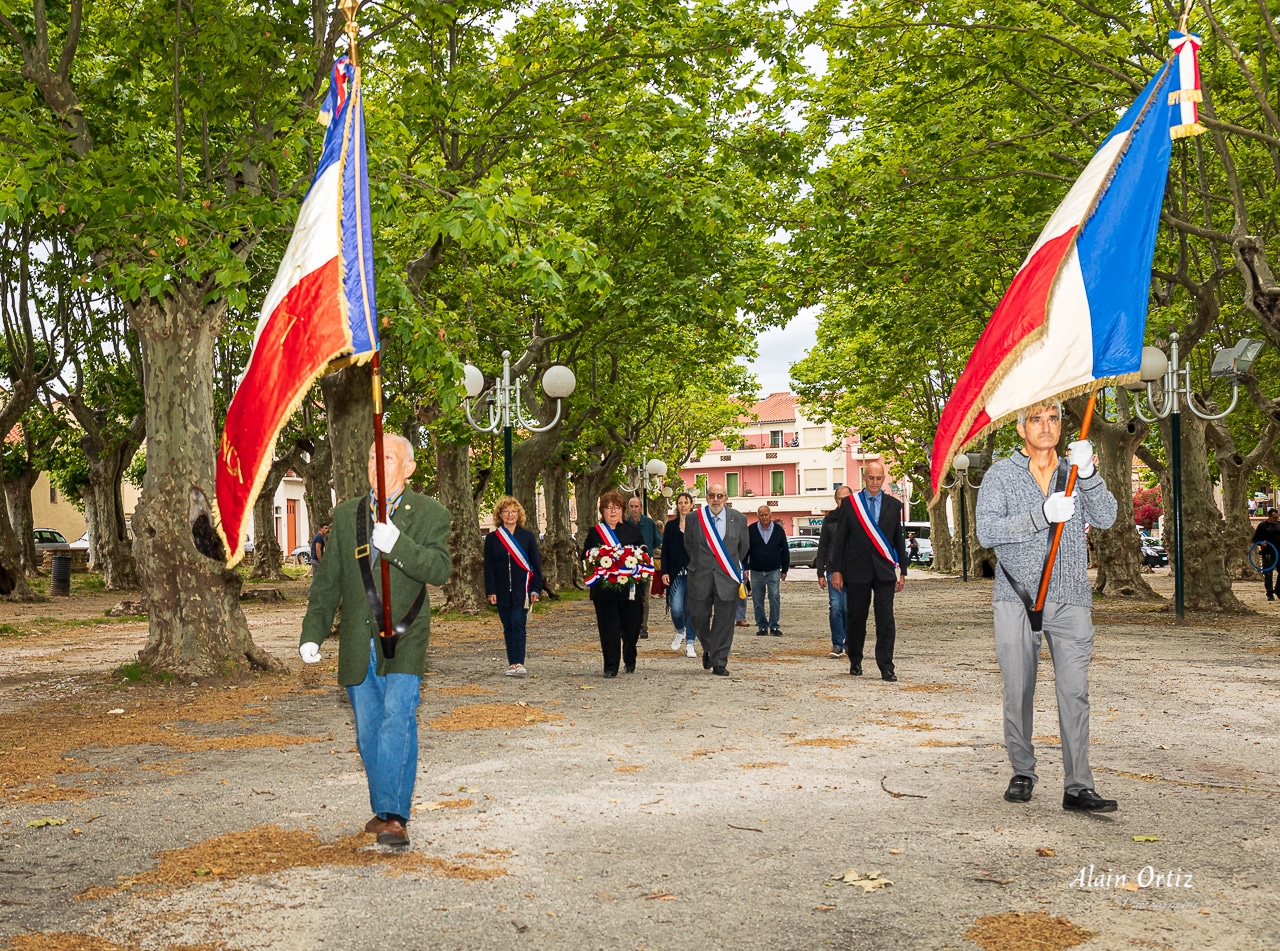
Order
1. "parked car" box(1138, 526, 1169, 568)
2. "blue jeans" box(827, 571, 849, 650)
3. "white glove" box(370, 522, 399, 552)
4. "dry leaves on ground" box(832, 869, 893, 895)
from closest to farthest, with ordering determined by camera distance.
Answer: "dry leaves on ground" box(832, 869, 893, 895)
"white glove" box(370, 522, 399, 552)
"blue jeans" box(827, 571, 849, 650)
"parked car" box(1138, 526, 1169, 568)

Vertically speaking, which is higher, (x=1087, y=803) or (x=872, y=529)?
(x=872, y=529)

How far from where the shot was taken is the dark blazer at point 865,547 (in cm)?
1242

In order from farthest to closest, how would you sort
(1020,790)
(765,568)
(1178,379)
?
(1178,379), (765,568), (1020,790)

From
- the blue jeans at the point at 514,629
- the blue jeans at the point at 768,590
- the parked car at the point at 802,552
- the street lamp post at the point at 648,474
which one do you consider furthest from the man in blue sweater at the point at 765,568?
the parked car at the point at 802,552

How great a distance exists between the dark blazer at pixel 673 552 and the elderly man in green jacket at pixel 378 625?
28.6 ft

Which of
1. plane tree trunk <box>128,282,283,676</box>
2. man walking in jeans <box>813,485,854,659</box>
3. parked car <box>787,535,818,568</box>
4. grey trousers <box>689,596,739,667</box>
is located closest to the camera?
plane tree trunk <box>128,282,283,676</box>

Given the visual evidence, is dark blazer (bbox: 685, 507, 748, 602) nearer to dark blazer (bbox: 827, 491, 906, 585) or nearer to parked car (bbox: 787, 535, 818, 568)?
dark blazer (bbox: 827, 491, 906, 585)

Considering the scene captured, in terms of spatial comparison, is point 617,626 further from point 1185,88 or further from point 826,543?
point 1185,88

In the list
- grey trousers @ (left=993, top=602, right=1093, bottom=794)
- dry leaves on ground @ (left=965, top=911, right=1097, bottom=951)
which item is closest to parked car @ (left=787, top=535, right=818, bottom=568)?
grey trousers @ (left=993, top=602, right=1093, bottom=794)

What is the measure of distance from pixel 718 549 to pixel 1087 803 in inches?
275

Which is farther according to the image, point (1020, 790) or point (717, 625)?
point (717, 625)

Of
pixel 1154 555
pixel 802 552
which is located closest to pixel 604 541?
pixel 1154 555

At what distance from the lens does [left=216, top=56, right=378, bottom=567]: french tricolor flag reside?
5.71 metres

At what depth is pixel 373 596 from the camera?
571 centimetres
